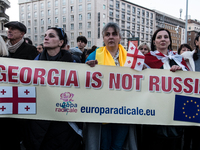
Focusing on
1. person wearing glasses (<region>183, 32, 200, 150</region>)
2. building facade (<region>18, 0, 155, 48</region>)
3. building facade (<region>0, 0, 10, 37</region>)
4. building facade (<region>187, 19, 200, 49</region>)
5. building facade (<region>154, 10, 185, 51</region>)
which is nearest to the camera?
person wearing glasses (<region>183, 32, 200, 150</region>)

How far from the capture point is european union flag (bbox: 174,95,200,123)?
229 centimetres

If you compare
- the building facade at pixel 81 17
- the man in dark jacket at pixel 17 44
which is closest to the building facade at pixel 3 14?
the building facade at pixel 81 17

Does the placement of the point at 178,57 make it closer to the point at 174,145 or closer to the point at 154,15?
the point at 174,145

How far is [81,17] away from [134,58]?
4801 centimetres

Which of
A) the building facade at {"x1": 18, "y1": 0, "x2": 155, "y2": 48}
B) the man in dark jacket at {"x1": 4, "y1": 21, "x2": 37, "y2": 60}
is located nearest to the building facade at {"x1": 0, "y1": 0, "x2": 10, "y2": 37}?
the building facade at {"x1": 18, "y1": 0, "x2": 155, "y2": 48}

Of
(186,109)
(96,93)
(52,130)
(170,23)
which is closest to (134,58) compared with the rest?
(96,93)

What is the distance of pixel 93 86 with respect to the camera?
7.38 ft

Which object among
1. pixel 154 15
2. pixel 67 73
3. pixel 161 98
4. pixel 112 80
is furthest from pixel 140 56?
pixel 154 15

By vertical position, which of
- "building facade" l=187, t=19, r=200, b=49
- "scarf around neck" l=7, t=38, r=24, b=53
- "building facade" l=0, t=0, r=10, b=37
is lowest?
"scarf around neck" l=7, t=38, r=24, b=53

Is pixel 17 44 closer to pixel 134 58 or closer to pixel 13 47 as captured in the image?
pixel 13 47

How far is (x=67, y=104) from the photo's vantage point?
2.22 meters

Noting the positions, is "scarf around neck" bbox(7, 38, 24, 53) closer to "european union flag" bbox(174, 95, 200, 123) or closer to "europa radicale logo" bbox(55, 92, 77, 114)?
"europa radicale logo" bbox(55, 92, 77, 114)

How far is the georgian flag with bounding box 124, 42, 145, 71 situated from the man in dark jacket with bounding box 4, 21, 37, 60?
144 cm

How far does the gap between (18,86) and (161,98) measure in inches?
71.7
